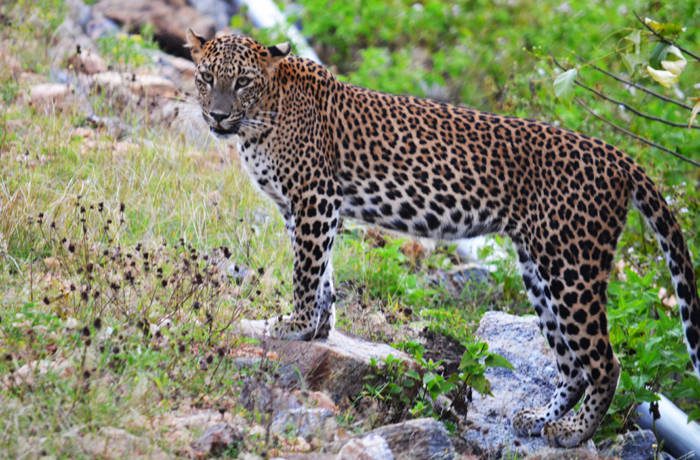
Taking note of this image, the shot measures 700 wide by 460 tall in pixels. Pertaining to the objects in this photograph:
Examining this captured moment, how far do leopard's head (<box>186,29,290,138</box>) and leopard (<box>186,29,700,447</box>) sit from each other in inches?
0.4

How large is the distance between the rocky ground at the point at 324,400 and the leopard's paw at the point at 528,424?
75mm

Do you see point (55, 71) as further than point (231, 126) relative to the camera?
Yes

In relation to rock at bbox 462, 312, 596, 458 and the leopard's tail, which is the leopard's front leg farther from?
the leopard's tail

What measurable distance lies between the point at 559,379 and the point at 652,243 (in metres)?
2.75

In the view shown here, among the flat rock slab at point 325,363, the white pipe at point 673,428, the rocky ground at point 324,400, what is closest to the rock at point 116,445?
the rocky ground at point 324,400

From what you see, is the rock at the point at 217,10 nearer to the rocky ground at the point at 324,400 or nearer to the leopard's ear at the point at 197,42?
the rocky ground at the point at 324,400

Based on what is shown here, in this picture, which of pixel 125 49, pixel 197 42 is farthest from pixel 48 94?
pixel 197 42

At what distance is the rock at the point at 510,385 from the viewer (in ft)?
26.7

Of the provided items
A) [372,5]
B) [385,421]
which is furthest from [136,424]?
[372,5]

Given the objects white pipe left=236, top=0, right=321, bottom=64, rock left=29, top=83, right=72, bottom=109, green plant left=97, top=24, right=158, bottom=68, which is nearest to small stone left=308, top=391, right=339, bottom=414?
rock left=29, top=83, right=72, bottom=109

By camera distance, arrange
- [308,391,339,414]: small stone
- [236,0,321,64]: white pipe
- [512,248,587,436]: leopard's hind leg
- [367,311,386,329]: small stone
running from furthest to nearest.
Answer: [236,0,321,64]: white pipe, [367,311,386,329]: small stone, [512,248,587,436]: leopard's hind leg, [308,391,339,414]: small stone

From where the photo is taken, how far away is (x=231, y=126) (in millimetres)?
8219

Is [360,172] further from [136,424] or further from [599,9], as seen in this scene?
[599,9]

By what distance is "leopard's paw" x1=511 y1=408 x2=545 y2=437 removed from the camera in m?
8.43
